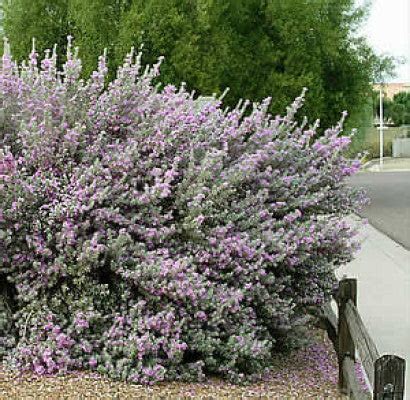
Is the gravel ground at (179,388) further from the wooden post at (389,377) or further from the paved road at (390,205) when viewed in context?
the paved road at (390,205)

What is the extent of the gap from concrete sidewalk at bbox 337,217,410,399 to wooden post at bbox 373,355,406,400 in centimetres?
207

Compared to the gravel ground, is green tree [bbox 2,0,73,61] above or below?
above

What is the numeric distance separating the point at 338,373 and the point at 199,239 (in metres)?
1.14

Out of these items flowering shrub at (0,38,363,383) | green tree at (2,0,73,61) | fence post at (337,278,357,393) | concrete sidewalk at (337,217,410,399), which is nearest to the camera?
flowering shrub at (0,38,363,383)

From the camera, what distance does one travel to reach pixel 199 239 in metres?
3.97

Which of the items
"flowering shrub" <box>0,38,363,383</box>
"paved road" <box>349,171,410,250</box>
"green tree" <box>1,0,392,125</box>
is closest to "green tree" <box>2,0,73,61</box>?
"green tree" <box>1,0,392,125</box>

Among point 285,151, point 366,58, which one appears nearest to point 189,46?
point 366,58

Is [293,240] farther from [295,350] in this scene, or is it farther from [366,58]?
[366,58]

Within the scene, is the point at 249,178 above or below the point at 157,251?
above

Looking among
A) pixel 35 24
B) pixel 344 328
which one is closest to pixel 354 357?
pixel 344 328

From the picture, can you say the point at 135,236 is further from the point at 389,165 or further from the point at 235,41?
the point at 389,165

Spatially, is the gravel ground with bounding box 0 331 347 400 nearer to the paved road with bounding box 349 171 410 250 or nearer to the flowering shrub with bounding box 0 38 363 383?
the flowering shrub with bounding box 0 38 363 383

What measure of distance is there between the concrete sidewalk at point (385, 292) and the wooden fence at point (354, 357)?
0.68 meters

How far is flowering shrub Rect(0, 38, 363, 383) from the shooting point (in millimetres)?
3779
